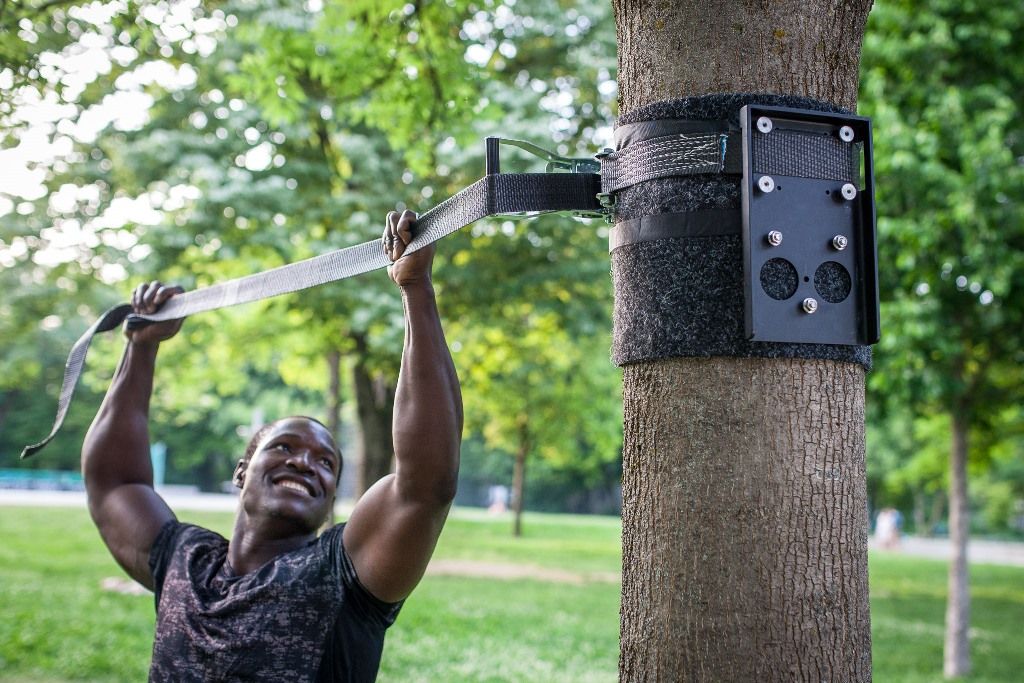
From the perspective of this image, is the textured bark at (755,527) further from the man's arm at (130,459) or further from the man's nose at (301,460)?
the man's arm at (130,459)

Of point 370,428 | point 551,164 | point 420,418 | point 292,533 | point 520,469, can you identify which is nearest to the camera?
point 551,164

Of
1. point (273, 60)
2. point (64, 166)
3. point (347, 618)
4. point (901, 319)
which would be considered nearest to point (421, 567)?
point (347, 618)

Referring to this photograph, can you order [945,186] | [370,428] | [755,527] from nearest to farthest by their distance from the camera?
[755,527] < [945,186] < [370,428]

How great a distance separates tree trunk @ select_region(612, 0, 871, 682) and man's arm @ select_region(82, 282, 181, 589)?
5.89 feet

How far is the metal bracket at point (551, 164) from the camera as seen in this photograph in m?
1.97

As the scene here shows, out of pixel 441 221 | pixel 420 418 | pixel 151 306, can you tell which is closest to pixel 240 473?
pixel 151 306

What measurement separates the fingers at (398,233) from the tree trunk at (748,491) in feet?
2.07

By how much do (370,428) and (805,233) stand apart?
15.6 metres

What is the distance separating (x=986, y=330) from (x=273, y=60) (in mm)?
7332

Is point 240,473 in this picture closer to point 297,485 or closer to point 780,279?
point 297,485

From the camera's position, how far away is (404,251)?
7.43 ft

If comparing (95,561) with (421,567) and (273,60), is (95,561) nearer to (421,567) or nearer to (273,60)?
(273,60)

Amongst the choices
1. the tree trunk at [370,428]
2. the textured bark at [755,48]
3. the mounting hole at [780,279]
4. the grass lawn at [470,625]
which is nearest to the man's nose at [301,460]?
the textured bark at [755,48]

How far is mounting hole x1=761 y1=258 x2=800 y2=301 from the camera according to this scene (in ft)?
5.81
